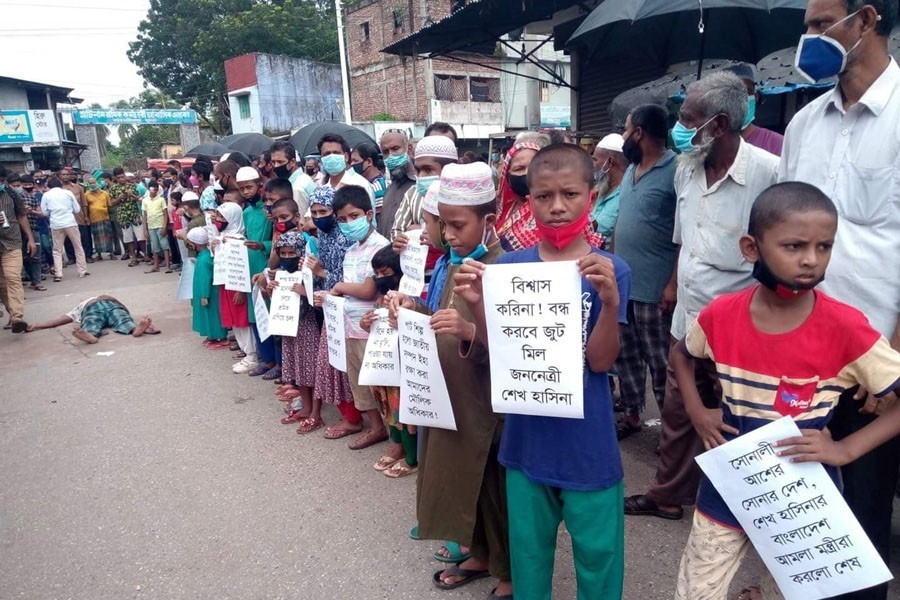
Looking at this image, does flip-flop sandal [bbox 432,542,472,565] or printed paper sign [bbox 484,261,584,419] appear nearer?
printed paper sign [bbox 484,261,584,419]

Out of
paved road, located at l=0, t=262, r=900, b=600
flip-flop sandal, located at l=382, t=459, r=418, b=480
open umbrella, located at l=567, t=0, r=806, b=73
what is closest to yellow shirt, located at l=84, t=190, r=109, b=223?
paved road, located at l=0, t=262, r=900, b=600

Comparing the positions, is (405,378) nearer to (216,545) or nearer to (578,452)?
(578,452)

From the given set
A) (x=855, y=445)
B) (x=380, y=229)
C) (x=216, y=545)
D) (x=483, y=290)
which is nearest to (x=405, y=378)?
(x=483, y=290)

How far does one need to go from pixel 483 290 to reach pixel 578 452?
0.58m

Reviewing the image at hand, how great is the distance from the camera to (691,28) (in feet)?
22.0

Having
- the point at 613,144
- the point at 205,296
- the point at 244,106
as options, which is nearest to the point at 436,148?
the point at 613,144

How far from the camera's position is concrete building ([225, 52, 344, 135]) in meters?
30.9

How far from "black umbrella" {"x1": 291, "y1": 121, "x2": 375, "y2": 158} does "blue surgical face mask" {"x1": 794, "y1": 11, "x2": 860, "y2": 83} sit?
805 cm

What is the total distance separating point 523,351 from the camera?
1877mm

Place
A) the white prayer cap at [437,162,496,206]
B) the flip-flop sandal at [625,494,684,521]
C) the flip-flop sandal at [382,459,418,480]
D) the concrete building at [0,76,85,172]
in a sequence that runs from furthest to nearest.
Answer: the concrete building at [0,76,85,172]
the flip-flop sandal at [382,459,418,480]
the flip-flop sandal at [625,494,684,521]
the white prayer cap at [437,162,496,206]

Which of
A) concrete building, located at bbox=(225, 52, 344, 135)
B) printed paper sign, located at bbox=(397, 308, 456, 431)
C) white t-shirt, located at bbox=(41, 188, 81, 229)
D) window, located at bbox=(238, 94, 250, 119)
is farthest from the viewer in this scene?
window, located at bbox=(238, 94, 250, 119)

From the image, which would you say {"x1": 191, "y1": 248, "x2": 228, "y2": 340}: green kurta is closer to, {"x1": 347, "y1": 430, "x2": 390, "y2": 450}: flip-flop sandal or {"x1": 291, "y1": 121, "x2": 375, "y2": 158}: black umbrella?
{"x1": 347, "y1": 430, "x2": 390, "y2": 450}: flip-flop sandal

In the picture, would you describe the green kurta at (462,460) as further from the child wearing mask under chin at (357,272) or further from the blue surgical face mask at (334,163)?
the blue surgical face mask at (334,163)

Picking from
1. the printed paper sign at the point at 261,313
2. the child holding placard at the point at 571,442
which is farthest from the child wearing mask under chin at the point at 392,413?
the printed paper sign at the point at 261,313
